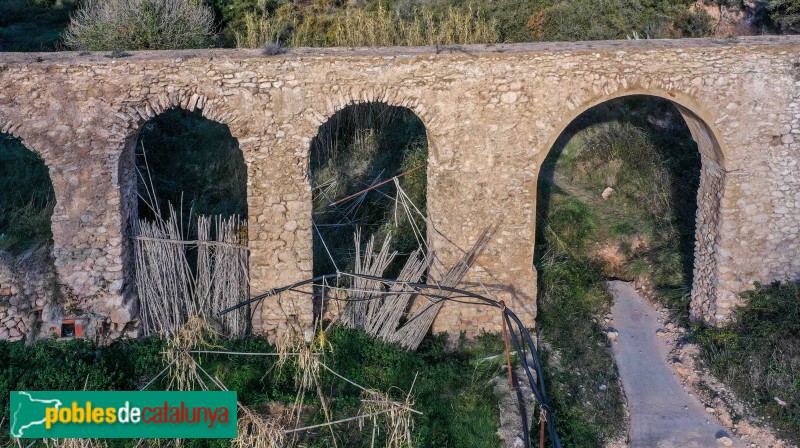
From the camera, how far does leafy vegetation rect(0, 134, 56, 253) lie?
9328mm

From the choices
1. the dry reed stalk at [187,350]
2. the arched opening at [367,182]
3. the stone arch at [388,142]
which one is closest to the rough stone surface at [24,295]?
the dry reed stalk at [187,350]

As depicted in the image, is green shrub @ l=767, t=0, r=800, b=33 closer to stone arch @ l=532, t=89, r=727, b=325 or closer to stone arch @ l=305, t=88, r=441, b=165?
stone arch @ l=532, t=89, r=727, b=325

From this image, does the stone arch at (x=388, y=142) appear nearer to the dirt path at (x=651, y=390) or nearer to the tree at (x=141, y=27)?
the tree at (x=141, y=27)

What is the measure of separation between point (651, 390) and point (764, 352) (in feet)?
4.63

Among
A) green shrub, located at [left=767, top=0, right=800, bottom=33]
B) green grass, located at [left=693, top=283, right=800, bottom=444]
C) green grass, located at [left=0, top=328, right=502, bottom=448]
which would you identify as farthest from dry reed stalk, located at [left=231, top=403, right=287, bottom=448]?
green shrub, located at [left=767, top=0, right=800, bottom=33]

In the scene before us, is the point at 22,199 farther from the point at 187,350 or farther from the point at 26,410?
the point at 187,350

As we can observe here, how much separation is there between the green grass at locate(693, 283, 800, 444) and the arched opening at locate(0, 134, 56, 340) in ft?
26.9

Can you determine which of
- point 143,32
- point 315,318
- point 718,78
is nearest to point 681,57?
point 718,78

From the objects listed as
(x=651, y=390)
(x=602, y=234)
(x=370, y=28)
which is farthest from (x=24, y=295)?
(x=602, y=234)

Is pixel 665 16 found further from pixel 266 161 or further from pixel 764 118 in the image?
pixel 266 161

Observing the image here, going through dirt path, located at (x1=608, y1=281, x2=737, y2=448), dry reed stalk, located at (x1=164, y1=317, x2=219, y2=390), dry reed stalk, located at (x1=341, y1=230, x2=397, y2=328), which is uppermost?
dry reed stalk, located at (x1=341, y1=230, x2=397, y2=328)

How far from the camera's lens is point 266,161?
8539mm

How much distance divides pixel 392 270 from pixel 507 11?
7.52 metres

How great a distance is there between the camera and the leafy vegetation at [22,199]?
367 inches
